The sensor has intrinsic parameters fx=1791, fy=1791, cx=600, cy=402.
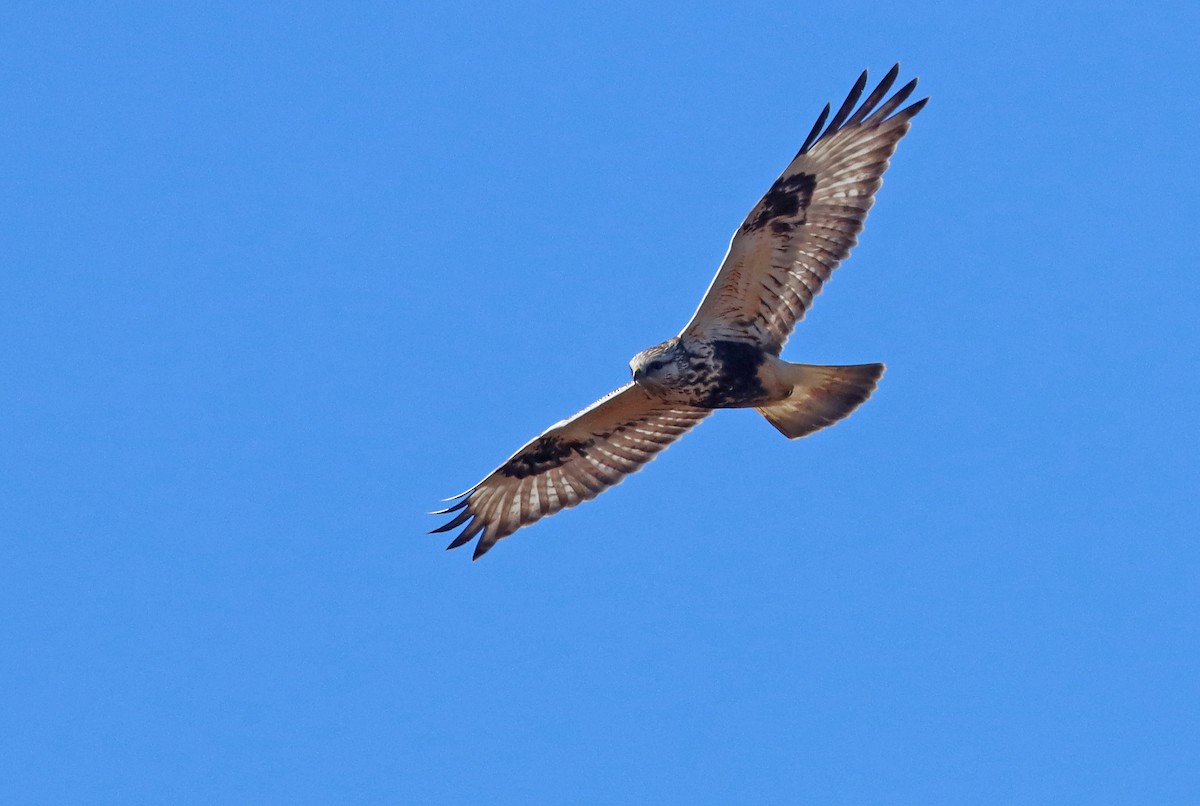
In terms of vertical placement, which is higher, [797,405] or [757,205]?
[757,205]

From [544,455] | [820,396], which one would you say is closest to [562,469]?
[544,455]

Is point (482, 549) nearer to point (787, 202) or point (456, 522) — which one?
point (456, 522)

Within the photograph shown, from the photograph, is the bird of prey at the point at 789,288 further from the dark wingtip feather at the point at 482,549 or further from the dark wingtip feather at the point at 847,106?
the dark wingtip feather at the point at 482,549

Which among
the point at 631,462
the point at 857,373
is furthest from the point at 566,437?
the point at 857,373

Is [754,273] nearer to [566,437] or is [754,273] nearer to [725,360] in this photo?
[725,360]

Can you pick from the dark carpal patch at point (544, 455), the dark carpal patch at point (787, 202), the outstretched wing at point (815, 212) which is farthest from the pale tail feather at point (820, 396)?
the dark carpal patch at point (544, 455)
